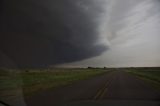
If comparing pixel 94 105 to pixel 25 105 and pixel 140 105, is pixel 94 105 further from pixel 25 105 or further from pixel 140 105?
pixel 25 105

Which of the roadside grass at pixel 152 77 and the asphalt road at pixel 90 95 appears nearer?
the asphalt road at pixel 90 95

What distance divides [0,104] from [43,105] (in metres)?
7.15

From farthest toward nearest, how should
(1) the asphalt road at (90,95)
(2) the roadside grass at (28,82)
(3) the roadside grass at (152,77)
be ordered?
(3) the roadside grass at (152,77) < (2) the roadside grass at (28,82) < (1) the asphalt road at (90,95)

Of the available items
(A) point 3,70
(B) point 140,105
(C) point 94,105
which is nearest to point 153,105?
(B) point 140,105

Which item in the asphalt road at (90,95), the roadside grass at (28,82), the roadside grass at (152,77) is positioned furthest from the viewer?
the roadside grass at (152,77)

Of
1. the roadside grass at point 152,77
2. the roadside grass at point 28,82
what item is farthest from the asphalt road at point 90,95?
the roadside grass at point 152,77

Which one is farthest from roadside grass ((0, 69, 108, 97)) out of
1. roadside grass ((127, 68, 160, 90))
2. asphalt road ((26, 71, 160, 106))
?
roadside grass ((127, 68, 160, 90))

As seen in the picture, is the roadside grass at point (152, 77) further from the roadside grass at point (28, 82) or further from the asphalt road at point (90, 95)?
the roadside grass at point (28, 82)

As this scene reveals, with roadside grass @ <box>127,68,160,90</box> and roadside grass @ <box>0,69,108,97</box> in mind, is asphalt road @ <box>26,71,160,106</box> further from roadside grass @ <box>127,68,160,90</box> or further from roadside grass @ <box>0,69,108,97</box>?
roadside grass @ <box>127,68,160,90</box>

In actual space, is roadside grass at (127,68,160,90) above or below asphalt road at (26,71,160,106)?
above

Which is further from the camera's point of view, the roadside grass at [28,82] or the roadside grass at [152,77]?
the roadside grass at [152,77]

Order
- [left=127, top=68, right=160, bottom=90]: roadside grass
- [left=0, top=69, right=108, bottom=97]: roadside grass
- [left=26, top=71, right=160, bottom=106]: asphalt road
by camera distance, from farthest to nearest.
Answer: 1. [left=127, top=68, right=160, bottom=90]: roadside grass
2. [left=0, top=69, right=108, bottom=97]: roadside grass
3. [left=26, top=71, right=160, bottom=106]: asphalt road

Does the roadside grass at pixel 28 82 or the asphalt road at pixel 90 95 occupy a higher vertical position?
the roadside grass at pixel 28 82

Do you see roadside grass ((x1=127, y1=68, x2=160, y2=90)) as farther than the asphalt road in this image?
Yes
